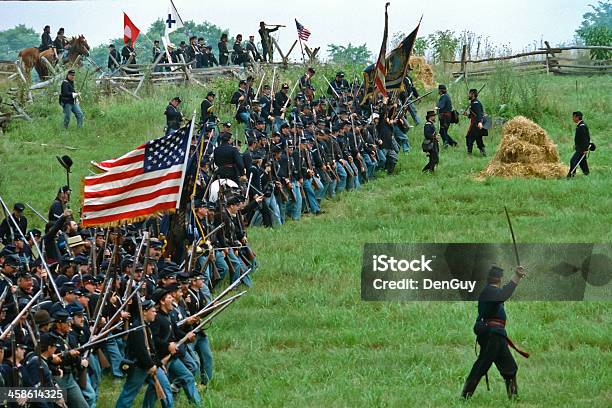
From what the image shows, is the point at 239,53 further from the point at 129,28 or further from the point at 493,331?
the point at 493,331

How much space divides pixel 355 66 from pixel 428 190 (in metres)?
12.9

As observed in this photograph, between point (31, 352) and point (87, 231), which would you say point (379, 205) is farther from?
point (31, 352)

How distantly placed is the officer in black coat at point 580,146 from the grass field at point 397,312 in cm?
38

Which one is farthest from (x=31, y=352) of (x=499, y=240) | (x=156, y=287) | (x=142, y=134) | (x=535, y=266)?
(x=142, y=134)

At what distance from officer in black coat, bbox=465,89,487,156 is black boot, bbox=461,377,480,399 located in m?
15.5

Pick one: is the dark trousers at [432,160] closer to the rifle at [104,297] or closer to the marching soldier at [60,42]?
the rifle at [104,297]

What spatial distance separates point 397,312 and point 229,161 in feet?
19.5

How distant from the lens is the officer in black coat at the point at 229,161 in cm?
2344

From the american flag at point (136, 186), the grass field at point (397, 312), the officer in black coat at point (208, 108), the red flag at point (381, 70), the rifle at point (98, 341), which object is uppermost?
the red flag at point (381, 70)

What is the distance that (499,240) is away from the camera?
22547 mm

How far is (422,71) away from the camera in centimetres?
4053

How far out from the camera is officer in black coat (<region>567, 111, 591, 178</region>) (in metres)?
26.5

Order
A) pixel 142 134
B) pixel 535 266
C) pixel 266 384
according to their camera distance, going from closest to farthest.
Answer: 1. pixel 266 384
2. pixel 535 266
3. pixel 142 134

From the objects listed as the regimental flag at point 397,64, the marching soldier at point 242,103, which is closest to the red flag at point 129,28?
the marching soldier at point 242,103
